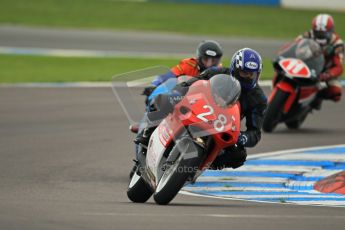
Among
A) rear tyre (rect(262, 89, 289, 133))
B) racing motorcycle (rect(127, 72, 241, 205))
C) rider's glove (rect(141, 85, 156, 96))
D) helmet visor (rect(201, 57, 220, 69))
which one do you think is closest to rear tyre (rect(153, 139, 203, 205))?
racing motorcycle (rect(127, 72, 241, 205))

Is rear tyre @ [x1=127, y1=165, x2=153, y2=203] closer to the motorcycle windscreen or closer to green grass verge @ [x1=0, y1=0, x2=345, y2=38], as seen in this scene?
the motorcycle windscreen

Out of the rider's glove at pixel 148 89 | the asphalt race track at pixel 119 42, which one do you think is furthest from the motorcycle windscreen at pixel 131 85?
the asphalt race track at pixel 119 42

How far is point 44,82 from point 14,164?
7.71 meters

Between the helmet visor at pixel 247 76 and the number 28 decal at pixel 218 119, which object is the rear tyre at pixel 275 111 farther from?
the number 28 decal at pixel 218 119

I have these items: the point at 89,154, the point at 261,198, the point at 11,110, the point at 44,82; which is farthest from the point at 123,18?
the point at 261,198

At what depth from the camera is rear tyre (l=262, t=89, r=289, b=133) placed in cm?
1552

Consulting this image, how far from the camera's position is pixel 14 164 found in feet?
40.5

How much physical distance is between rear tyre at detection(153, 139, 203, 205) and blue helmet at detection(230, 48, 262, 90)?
54.4 inches

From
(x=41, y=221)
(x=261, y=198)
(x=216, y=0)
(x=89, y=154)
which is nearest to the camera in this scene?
(x=41, y=221)

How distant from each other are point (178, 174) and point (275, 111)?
6677mm

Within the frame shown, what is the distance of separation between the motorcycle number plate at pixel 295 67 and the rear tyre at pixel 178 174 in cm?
676

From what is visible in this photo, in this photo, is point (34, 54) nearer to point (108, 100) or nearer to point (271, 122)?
point (108, 100)

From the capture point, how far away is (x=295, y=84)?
15844 mm

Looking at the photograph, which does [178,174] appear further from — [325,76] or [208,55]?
[325,76]
